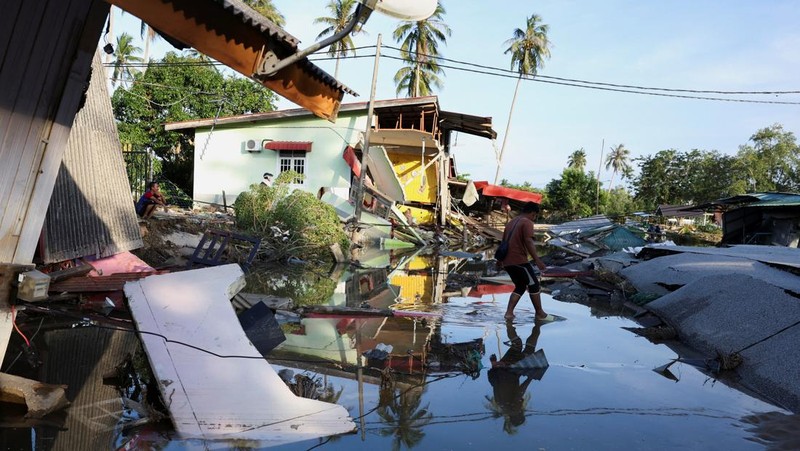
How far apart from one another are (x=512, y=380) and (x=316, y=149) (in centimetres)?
1890

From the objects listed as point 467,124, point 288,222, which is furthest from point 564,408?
point 467,124

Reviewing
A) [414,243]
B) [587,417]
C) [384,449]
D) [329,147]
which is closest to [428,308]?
[587,417]

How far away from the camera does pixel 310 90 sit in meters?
4.27

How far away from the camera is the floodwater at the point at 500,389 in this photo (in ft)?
11.6

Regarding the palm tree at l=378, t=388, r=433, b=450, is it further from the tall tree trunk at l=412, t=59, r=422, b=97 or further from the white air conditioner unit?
the tall tree trunk at l=412, t=59, r=422, b=97

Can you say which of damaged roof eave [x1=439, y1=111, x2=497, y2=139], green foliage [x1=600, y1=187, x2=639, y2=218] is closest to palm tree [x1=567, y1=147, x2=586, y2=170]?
green foliage [x1=600, y1=187, x2=639, y2=218]

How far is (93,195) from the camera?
8148 millimetres

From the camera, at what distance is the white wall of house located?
73.3ft

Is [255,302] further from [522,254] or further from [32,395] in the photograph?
[522,254]

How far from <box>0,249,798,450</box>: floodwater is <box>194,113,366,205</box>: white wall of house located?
50.0 ft

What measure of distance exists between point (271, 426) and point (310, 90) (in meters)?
2.50

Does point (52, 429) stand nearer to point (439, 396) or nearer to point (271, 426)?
point (271, 426)

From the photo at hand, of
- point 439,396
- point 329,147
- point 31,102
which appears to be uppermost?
point 329,147

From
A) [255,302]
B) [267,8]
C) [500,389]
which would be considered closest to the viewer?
[500,389]
